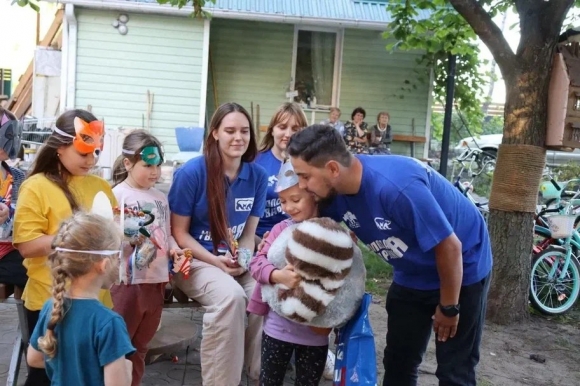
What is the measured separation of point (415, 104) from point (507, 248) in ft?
25.6

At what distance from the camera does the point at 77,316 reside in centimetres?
207

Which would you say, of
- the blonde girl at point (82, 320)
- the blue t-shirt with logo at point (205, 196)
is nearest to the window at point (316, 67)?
the blue t-shirt with logo at point (205, 196)

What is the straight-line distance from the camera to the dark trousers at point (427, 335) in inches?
104

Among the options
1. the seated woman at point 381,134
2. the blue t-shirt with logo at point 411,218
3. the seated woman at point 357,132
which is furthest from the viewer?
the seated woman at point 381,134

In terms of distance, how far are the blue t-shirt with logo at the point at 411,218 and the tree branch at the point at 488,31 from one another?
109 inches

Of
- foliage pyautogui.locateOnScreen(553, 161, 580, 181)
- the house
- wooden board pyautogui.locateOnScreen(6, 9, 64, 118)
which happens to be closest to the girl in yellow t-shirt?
foliage pyautogui.locateOnScreen(553, 161, 580, 181)

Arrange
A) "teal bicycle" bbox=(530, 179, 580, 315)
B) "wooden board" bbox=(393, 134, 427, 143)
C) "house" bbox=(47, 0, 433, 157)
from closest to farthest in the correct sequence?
"teal bicycle" bbox=(530, 179, 580, 315), "house" bbox=(47, 0, 433, 157), "wooden board" bbox=(393, 134, 427, 143)

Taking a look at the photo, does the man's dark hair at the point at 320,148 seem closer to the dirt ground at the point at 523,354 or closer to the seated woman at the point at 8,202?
the seated woman at the point at 8,202

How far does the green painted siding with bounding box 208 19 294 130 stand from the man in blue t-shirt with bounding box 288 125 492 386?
31.5ft

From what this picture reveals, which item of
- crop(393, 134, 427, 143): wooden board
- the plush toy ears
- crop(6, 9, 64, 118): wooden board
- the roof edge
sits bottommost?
the plush toy ears

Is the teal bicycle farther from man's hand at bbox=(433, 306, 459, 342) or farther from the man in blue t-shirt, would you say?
man's hand at bbox=(433, 306, 459, 342)

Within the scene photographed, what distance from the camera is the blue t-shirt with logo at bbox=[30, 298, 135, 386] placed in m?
2.05

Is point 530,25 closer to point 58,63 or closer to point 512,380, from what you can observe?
point 512,380

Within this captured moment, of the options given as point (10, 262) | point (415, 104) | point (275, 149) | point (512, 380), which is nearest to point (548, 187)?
point (512, 380)
